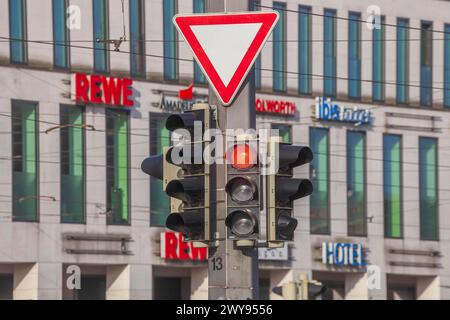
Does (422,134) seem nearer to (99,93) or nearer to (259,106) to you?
(259,106)

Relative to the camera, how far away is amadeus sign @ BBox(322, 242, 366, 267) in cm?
5684

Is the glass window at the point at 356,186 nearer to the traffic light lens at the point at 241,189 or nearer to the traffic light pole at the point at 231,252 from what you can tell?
the traffic light pole at the point at 231,252

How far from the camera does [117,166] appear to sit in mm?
51594

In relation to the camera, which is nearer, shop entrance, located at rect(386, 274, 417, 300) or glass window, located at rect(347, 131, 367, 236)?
glass window, located at rect(347, 131, 367, 236)

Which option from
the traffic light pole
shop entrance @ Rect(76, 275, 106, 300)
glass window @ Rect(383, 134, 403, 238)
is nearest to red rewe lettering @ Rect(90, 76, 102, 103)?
shop entrance @ Rect(76, 275, 106, 300)

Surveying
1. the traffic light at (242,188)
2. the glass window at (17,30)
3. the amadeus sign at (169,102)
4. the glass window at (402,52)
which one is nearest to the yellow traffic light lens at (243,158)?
the traffic light at (242,188)

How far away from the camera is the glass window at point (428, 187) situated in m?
59.2

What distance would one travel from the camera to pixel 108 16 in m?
50.2

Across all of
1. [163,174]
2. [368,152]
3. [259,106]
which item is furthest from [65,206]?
[163,174]

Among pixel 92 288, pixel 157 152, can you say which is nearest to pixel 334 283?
pixel 157 152

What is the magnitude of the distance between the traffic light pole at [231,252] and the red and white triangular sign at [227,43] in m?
0.16

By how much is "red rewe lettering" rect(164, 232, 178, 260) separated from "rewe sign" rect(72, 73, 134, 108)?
5.19 m

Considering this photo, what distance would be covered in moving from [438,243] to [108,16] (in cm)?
1896

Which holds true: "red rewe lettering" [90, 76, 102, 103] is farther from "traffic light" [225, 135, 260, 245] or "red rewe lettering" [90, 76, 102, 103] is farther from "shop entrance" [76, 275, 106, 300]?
"traffic light" [225, 135, 260, 245]
